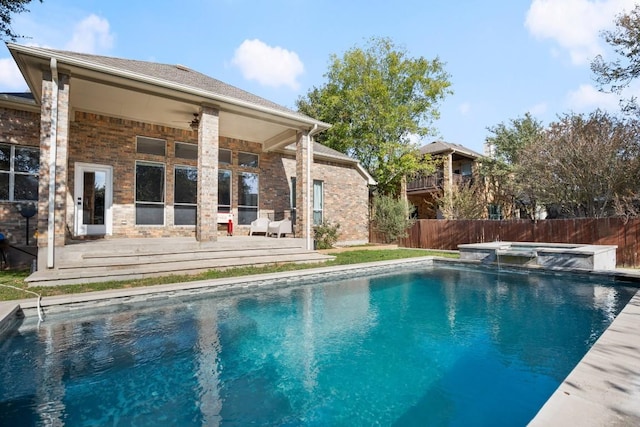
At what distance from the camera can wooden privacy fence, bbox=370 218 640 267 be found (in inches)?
413

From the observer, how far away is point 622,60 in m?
11.5

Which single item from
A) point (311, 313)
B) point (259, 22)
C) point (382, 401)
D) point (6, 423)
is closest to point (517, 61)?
point (259, 22)

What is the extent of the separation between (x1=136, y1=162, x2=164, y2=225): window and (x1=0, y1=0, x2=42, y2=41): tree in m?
4.83

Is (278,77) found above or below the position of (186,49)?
above

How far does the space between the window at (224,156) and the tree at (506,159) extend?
16.9 meters

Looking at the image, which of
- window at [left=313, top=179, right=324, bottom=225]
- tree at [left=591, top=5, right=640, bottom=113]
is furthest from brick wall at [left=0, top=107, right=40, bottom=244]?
tree at [left=591, top=5, right=640, bottom=113]

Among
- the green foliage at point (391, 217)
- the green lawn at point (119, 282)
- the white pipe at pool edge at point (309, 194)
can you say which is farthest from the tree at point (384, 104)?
the green lawn at point (119, 282)

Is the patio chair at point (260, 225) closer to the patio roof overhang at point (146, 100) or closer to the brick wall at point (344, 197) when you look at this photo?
the brick wall at point (344, 197)

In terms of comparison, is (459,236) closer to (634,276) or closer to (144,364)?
(634,276)

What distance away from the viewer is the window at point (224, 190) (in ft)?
40.6

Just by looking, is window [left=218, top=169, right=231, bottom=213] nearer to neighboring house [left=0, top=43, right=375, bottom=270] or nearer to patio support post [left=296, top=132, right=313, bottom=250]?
neighboring house [left=0, top=43, right=375, bottom=270]

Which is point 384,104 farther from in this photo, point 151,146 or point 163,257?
point 163,257

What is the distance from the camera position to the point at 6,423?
2.63 meters

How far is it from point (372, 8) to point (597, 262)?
11.6m
